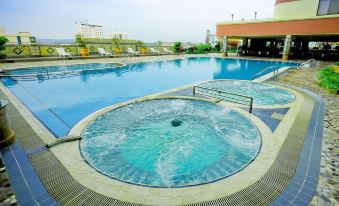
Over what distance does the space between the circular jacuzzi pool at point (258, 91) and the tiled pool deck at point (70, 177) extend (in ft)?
13.1

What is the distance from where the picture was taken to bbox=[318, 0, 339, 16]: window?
22.8 metres

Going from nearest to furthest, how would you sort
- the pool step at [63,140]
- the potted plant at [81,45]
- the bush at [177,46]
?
the pool step at [63,140]
the potted plant at [81,45]
the bush at [177,46]

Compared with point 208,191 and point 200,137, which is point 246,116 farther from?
point 208,191

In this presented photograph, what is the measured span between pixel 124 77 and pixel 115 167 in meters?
10.9

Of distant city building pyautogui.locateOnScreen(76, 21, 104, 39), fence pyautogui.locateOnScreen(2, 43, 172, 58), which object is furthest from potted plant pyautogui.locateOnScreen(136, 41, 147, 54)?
distant city building pyautogui.locateOnScreen(76, 21, 104, 39)

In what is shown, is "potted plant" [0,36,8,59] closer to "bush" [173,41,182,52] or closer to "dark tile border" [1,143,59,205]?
"dark tile border" [1,143,59,205]

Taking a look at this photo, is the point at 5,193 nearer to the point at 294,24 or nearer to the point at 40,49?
the point at 40,49

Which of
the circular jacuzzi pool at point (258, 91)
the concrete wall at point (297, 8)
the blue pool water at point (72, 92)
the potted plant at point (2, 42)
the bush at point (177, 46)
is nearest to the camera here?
the blue pool water at point (72, 92)

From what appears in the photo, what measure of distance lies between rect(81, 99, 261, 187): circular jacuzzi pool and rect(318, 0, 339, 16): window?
25.4 meters

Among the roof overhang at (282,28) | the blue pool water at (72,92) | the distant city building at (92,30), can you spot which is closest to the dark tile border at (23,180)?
the blue pool water at (72,92)

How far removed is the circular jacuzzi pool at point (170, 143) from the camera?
179 inches

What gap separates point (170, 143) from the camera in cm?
598

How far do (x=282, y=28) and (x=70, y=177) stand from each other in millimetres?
27273

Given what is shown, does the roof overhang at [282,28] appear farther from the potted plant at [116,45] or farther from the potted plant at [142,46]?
the potted plant at [116,45]
